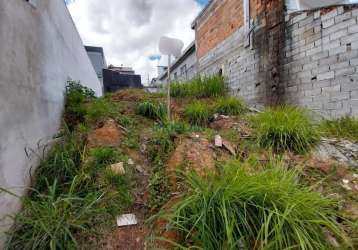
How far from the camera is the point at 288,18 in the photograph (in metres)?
3.89

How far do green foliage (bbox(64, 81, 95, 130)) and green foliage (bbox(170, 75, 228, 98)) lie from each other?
1985 millimetres

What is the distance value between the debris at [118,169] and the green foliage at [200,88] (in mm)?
2943

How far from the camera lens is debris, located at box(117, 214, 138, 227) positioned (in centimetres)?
157

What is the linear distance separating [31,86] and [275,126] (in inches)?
103

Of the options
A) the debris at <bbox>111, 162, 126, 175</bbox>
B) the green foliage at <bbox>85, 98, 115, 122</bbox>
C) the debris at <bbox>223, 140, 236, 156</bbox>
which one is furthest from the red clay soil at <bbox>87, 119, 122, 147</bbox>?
the debris at <bbox>223, 140, 236, 156</bbox>

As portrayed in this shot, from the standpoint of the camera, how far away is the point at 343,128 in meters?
2.96

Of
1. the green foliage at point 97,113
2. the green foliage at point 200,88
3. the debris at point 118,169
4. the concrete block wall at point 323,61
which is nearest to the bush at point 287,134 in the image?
the concrete block wall at point 323,61

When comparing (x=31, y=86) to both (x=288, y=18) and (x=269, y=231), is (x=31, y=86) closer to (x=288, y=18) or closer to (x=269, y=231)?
(x=269, y=231)

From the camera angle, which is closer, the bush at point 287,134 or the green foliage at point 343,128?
the bush at point 287,134

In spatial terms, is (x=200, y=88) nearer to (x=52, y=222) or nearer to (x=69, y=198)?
(x=69, y=198)

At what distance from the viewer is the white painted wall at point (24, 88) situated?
4.74ft

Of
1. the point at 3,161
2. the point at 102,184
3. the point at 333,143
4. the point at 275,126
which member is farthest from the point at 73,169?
the point at 333,143

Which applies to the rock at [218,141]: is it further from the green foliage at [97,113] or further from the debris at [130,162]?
the green foliage at [97,113]

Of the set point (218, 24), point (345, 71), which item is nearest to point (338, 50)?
point (345, 71)
